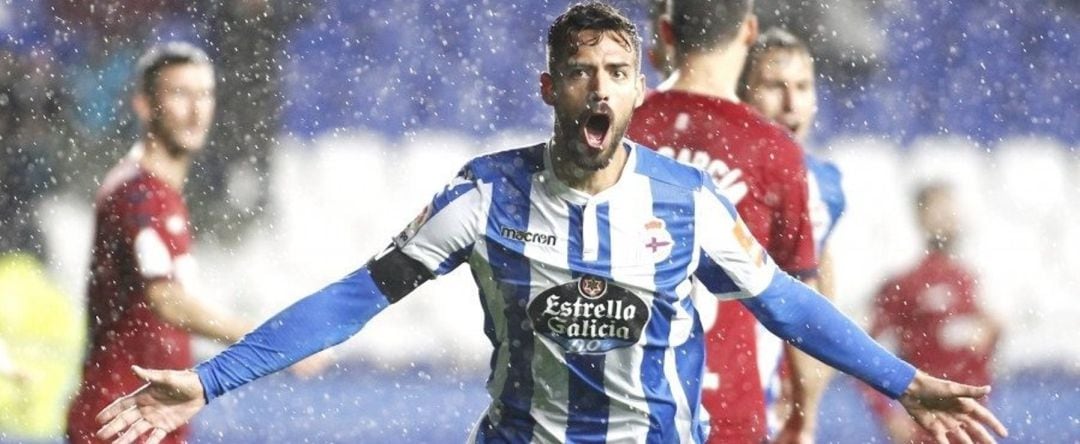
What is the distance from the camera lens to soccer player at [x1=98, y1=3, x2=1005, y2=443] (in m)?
3.62

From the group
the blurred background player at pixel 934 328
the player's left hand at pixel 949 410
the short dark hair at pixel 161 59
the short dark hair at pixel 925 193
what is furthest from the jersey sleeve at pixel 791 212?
the short dark hair at pixel 925 193

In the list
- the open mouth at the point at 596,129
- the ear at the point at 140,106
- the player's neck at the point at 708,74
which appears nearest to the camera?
the open mouth at the point at 596,129

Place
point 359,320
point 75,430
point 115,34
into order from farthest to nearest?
point 115,34
point 75,430
point 359,320

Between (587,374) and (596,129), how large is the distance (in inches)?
19.0

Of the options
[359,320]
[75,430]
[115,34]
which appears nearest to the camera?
[359,320]

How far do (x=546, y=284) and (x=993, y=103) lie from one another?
5.20 metres

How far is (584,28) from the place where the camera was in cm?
363

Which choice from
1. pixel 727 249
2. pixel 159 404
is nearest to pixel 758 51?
pixel 727 249

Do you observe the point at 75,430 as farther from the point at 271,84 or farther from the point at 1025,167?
the point at 1025,167

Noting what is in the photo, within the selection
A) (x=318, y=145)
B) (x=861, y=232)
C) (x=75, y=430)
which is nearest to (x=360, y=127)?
(x=318, y=145)

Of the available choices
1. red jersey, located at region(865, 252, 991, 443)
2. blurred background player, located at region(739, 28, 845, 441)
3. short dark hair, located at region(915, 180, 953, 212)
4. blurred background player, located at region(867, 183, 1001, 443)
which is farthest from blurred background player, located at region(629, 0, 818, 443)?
short dark hair, located at region(915, 180, 953, 212)

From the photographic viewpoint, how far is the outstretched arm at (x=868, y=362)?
367 cm

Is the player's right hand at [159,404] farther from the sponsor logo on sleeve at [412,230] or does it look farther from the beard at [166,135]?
the beard at [166,135]

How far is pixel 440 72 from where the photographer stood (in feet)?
26.8
